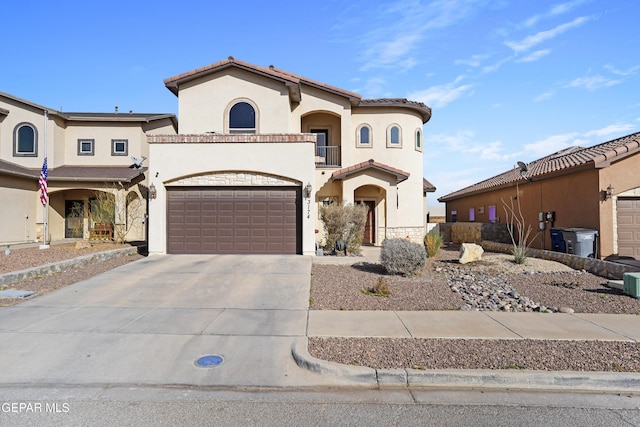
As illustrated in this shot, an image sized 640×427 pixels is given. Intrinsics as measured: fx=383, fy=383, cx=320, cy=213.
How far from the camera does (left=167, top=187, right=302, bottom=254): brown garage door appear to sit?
1432 cm

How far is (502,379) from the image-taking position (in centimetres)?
461

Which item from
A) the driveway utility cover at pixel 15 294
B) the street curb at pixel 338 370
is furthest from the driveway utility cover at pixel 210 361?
the driveway utility cover at pixel 15 294

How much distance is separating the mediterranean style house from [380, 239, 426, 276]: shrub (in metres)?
4.00

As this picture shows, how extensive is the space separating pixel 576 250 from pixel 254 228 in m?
11.2

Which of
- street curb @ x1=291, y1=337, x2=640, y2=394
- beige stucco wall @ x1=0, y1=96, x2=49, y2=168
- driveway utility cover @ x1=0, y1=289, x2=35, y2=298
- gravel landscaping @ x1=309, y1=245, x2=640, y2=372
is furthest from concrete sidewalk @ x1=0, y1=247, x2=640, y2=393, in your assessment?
beige stucco wall @ x1=0, y1=96, x2=49, y2=168

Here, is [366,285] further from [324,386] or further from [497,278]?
[324,386]

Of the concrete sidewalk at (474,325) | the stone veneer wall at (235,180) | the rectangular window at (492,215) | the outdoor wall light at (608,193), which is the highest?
the stone veneer wall at (235,180)

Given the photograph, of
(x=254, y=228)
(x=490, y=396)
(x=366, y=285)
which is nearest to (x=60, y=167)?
(x=254, y=228)

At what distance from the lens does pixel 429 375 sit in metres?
4.64

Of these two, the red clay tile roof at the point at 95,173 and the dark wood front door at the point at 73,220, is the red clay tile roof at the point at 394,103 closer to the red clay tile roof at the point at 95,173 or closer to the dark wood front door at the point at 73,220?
the red clay tile roof at the point at 95,173

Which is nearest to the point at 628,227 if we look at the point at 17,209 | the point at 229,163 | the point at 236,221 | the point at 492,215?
the point at 492,215

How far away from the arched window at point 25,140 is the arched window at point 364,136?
686 inches

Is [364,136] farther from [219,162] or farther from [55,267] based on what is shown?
[55,267]

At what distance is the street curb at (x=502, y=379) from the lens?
457cm
